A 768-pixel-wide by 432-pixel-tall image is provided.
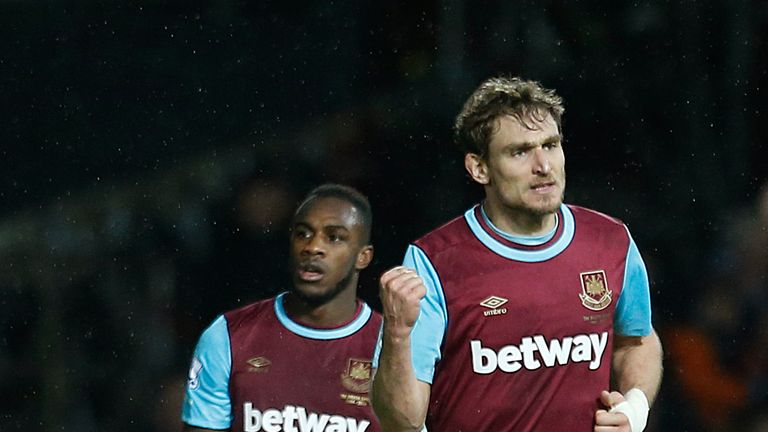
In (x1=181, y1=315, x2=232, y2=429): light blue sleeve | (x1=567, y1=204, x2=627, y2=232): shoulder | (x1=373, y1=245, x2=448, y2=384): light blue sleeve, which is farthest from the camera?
(x1=181, y1=315, x2=232, y2=429): light blue sleeve

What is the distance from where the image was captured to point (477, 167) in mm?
3113

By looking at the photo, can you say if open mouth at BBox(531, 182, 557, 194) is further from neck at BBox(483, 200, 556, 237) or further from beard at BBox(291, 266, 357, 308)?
beard at BBox(291, 266, 357, 308)

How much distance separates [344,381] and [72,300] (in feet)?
6.76

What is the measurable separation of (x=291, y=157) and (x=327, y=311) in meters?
1.90

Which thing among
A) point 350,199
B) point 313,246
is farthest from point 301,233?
point 350,199

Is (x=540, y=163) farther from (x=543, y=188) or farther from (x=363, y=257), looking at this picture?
(x=363, y=257)

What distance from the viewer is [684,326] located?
4.88m

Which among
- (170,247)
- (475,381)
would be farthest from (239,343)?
(170,247)

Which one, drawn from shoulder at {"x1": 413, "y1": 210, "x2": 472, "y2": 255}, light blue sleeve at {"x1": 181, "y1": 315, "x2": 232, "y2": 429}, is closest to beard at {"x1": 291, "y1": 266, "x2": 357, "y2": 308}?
light blue sleeve at {"x1": 181, "y1": 315, "x2": 232, "y2": 429}

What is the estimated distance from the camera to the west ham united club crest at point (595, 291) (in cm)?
308

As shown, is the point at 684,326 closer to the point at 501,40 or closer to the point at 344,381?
the point at 501,40

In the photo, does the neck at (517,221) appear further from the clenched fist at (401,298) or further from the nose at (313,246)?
the nose at (313,246)

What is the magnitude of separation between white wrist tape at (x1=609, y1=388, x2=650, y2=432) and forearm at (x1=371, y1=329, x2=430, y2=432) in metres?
0.45

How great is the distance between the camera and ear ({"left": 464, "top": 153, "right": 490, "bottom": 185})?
3094 mm
